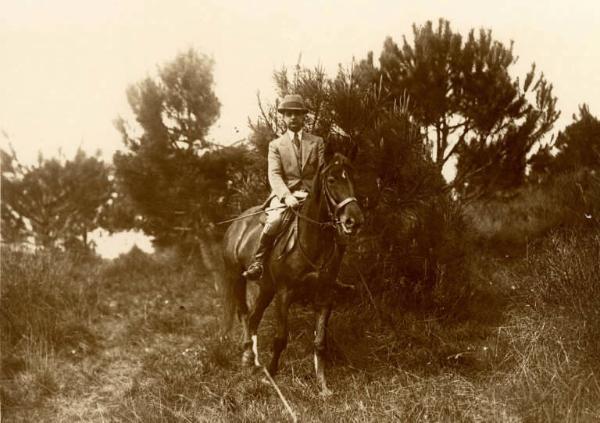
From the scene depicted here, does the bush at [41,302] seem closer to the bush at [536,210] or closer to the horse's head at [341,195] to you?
the horse's head at [341,195]

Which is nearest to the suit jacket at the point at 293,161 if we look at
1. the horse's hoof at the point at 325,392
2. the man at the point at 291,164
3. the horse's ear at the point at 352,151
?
the man at the point at 291,164

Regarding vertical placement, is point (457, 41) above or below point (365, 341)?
above

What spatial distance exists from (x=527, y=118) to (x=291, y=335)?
5645 mm

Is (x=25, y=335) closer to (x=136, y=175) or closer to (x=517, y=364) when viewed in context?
(x=136, y=175)

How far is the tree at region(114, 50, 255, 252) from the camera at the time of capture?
436 inches

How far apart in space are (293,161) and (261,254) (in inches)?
44.2

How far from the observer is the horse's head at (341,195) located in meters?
5.27

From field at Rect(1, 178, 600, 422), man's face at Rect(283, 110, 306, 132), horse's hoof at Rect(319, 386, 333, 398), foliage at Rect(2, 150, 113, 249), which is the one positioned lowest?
horse's hoof at Rect(319, 386, 333, 398)

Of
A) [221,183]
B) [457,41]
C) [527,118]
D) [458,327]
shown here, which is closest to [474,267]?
[458,327]

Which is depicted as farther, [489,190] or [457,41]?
[489,190]

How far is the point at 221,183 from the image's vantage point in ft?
37.7

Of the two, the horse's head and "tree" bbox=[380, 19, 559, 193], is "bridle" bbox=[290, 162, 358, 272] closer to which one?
the horse's head

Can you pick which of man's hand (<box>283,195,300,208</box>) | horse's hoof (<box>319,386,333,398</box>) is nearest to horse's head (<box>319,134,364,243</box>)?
man's hand (<box>283,195,300,208</box>)

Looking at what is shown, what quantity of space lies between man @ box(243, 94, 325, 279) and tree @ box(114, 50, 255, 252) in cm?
443
